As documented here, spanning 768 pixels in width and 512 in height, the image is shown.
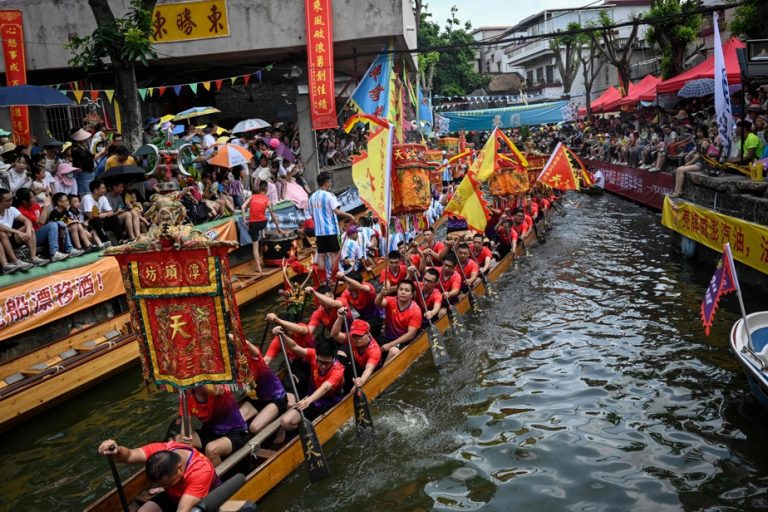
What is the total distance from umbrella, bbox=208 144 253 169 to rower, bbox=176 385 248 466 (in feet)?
29.5

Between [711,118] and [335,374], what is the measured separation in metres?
20.6

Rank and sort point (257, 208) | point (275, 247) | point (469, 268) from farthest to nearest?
point (275, 247), point (257, 208), point (469, 268)

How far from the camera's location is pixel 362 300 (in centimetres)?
1012

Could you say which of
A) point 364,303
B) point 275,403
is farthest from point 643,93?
point 275,403

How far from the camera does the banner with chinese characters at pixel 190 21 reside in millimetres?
18547

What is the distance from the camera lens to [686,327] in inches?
433

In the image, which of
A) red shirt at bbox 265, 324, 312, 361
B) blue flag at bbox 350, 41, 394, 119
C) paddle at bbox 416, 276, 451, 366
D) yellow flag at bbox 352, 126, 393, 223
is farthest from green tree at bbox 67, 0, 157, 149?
paddle at bbox 416, 276, 451, 366

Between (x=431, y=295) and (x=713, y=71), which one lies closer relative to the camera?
(x=431, y=295)

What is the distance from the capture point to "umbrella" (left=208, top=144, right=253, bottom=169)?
48.5 feet

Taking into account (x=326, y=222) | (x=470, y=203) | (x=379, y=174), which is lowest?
(x=326, y=222)

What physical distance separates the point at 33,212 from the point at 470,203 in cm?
789

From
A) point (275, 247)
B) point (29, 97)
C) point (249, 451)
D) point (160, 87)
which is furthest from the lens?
point (160, 87)

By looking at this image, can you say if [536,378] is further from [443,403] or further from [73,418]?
[73,418]

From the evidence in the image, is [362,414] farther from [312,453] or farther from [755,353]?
[755,353]
